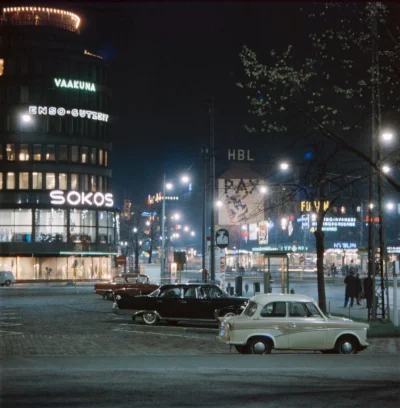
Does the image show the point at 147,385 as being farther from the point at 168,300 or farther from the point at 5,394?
the point at 168,300

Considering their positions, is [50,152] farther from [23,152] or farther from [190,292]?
[190,292]

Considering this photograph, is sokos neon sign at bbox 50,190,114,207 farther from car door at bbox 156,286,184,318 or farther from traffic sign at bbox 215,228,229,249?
car door at bbox 156,286,184,318

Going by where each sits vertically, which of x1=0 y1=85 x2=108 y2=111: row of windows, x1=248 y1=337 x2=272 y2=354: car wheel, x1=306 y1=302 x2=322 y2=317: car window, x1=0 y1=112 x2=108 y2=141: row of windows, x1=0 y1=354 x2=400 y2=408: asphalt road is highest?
x1=0 y1=85 x2=108 y2=111: row of windows

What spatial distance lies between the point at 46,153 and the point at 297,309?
6785cm

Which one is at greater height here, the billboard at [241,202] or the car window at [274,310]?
the billboard at [241,202]

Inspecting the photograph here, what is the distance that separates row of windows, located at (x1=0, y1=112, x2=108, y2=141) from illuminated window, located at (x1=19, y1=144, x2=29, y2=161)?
180 centimetres

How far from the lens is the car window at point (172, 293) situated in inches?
1060

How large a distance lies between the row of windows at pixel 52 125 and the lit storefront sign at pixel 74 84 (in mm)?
3498

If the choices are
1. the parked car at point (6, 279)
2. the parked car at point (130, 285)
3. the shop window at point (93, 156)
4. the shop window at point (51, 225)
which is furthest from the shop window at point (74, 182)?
the parked car at point (130, 285)

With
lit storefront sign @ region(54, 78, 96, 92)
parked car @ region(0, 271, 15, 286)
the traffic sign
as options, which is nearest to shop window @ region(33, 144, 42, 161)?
lit storefront sign @ region(54, 78, 96, 92)

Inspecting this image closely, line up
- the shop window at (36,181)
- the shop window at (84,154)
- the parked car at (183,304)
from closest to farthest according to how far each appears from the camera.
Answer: the parked car at (183,304) → the shop window at (36,181) → the shop window at (84,154)

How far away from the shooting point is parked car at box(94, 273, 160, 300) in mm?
39406

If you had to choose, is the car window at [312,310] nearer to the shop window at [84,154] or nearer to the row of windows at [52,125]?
the row of windows at [52,125]

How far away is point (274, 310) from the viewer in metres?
18.4
